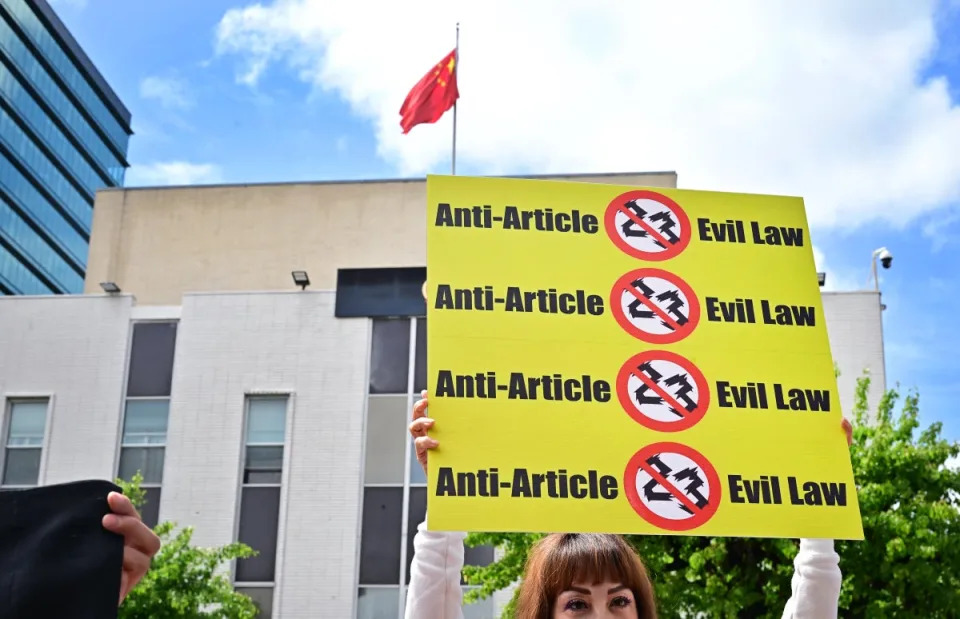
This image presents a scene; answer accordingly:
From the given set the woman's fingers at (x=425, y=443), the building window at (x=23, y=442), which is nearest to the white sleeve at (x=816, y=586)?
the woman's fingers at (x=425, y=443)

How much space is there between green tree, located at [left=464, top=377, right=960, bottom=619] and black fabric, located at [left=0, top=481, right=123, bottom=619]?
1422cm

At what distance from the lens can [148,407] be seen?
92.8 ft

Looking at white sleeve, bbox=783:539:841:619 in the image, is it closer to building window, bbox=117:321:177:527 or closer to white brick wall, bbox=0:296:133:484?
building window, bbox=117:321:177:527

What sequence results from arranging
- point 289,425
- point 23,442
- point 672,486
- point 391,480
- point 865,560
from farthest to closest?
point 23,442
point 289,425
point 391,480
point 865,560
point 672,486

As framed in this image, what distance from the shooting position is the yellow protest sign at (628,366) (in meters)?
3.71

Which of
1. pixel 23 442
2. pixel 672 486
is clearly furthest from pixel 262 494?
pixel 672 486

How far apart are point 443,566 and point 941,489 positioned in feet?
54.1

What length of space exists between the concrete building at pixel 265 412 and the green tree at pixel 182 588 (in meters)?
3.45

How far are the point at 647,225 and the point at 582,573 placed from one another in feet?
4.35

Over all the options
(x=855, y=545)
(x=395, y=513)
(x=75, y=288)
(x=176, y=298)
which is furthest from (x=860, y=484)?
(x=75, y=288)

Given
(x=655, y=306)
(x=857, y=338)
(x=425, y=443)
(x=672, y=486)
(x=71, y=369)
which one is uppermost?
(x=857, y=338)

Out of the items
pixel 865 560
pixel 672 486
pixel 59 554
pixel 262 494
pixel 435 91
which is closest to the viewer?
pixel 59 554

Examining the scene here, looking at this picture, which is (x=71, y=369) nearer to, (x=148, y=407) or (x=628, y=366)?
(x=148, y=407)

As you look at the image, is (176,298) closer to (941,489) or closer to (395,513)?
(395,513)
